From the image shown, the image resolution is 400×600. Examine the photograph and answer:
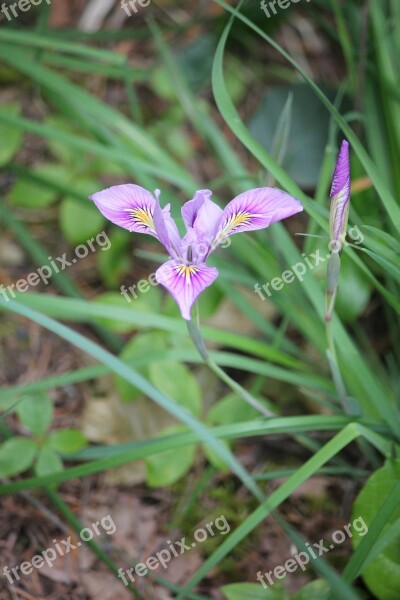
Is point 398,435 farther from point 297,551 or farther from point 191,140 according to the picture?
point 191,140

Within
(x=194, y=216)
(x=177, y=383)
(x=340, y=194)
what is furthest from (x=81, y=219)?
(x=340, y=194)

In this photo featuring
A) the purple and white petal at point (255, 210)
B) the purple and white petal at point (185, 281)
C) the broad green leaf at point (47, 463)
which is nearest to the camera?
the purple and white petal at point (185, 281)

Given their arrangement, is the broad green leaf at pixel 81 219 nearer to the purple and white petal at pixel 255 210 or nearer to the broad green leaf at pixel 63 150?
the broad green leaf at pixel 63 150

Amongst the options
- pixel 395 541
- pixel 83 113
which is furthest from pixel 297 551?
pixel 83 113

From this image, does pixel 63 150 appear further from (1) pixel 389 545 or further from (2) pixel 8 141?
(1) pixel 389 545

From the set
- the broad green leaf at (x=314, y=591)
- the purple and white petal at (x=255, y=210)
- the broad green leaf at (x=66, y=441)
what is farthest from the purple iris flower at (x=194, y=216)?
the broad green leaf at (x=314, y=591)
